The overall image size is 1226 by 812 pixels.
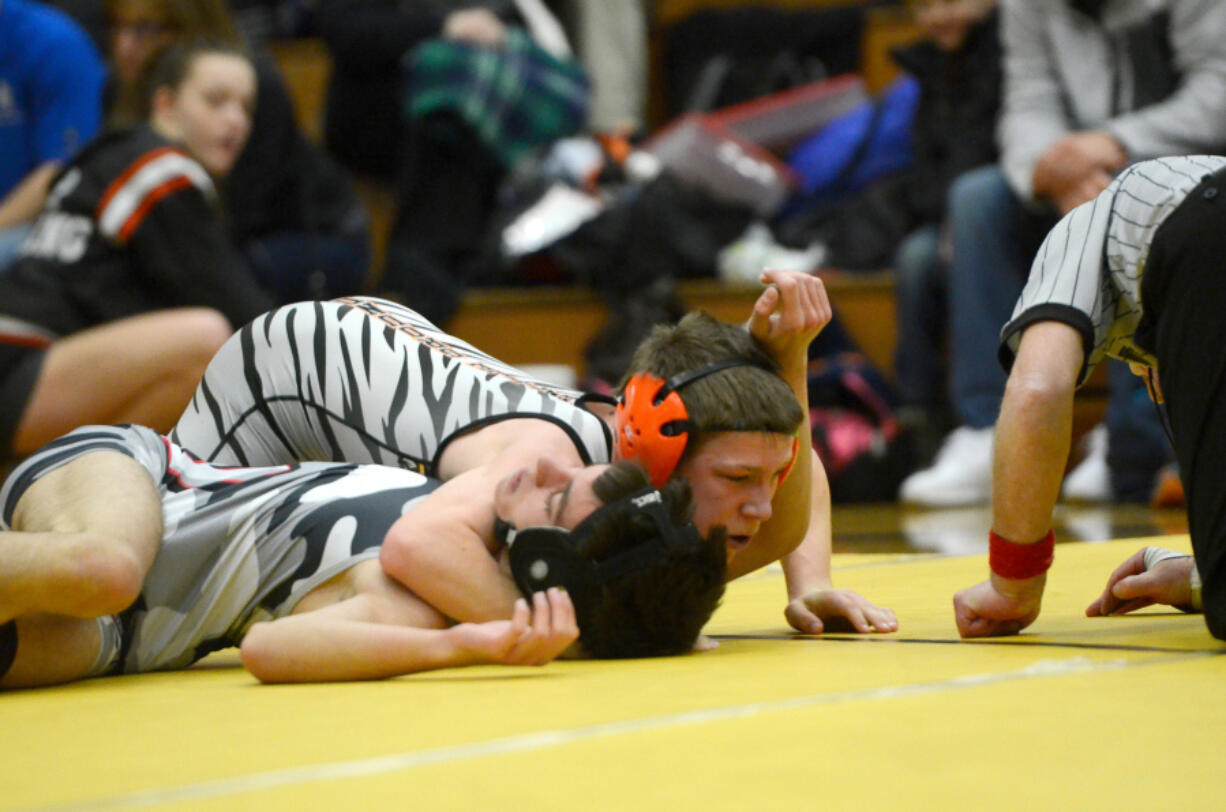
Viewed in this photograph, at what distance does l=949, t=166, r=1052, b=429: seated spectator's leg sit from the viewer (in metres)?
5.34

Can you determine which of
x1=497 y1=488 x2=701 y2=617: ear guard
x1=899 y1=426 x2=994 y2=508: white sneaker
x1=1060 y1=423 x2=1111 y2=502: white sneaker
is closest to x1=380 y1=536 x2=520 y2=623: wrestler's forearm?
x1=497 y1=488 x2=701 y2=617: ear guard

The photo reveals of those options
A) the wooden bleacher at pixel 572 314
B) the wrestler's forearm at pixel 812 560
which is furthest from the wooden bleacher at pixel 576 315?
the wrestler's forearm at pixel 812 560

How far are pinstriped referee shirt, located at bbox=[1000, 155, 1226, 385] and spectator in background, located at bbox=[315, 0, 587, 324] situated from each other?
13.8 feet

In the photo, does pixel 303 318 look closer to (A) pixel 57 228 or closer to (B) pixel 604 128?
(A) pixel 57 228

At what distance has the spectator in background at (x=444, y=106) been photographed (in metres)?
6.36

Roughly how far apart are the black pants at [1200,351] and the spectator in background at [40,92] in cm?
454

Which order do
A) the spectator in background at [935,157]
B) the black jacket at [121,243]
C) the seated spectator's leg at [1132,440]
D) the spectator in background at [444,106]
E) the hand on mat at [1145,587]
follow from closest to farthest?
the hand on mat at [1145,587] < the black jacket at [121,243] < the seated spectator's leg at [1132,440] < the spectator in background at [935,157] < the spectator in background at [444,106]

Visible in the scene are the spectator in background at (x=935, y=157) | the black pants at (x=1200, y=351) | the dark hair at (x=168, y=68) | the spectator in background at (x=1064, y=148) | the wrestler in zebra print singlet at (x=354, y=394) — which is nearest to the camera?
the black pants at (x=1200, y=351)

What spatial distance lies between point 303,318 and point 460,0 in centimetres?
421

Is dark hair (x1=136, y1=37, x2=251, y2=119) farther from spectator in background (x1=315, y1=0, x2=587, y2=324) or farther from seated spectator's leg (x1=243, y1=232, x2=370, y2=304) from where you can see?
spectator in background (x1=315, y1=0, x2=587, y2=324)

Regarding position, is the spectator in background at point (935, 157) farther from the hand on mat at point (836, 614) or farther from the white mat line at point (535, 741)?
the white mat line at point (535, 741)

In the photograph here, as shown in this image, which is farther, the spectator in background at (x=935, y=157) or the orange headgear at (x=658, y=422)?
the spectator in background at (x=935, y=157)

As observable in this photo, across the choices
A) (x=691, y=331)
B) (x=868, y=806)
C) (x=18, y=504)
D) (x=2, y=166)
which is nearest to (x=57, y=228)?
(x=2, y=166)

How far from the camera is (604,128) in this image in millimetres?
7289
